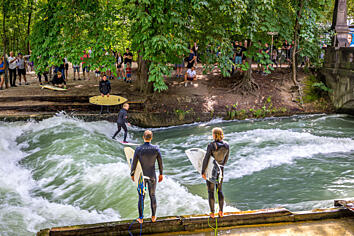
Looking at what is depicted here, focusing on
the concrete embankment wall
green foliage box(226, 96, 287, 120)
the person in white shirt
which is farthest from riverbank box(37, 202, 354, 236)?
the person in white shirt

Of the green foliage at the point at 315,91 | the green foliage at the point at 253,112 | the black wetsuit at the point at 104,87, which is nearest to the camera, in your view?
the black wetsuit at the point at 104,87

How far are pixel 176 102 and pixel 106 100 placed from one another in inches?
146

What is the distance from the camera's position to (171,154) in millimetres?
14422

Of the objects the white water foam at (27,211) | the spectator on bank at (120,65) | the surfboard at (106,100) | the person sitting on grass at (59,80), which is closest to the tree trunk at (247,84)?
the surfboard at (106,100)

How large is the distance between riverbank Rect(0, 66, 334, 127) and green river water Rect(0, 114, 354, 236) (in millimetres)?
1217

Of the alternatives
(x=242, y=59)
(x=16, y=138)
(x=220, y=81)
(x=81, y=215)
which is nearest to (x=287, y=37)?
(x=242, y=59)

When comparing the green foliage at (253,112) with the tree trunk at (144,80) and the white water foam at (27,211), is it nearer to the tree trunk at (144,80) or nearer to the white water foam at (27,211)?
the tree trunk at (144,80)

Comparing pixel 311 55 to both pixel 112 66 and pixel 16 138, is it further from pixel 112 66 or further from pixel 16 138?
pixel 16 138

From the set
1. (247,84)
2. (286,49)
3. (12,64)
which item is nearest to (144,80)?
(247,84)

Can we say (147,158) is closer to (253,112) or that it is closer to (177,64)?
(253,112)

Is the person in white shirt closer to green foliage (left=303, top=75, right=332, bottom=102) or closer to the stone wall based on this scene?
green foliage (left=303, top=75, right=332, bottom=102)

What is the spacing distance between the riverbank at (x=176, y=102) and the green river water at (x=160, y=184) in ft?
3.99

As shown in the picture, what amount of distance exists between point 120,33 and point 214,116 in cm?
635

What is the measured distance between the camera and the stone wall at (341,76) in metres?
19.6
